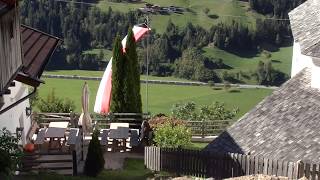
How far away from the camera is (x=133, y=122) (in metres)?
22.4

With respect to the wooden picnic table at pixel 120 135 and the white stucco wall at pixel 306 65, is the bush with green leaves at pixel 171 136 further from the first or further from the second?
the white stucco wall at pixel 306 65

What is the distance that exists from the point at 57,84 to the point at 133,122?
342 feet

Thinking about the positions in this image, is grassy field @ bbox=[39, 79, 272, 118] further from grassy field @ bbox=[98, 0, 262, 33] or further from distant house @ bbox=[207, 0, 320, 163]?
distant house @ bbox=[207, 0, 320, 163]

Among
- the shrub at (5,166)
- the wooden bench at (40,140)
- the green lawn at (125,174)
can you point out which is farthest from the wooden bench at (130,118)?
the shrub at (5,166)

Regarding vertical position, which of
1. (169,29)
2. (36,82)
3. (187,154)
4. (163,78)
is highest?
(36,82)

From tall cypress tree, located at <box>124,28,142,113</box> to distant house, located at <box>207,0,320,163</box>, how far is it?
20.8 ft

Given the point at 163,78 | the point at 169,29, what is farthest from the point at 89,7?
the point at 163,78

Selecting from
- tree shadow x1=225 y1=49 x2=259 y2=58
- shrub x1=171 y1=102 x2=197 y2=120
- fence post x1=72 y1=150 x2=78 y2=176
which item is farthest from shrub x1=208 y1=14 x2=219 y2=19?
fence post x1=72 y1=150 x2=78 y2=176

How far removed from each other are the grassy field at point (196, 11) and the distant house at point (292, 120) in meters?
146

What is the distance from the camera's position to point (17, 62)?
14.0m

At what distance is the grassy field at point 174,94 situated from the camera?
109938 millimetres

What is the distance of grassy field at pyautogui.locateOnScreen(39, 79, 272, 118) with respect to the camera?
109938 millimetres

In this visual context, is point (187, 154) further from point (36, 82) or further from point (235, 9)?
point (235, 9)

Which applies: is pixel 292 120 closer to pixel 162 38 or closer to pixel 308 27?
pixel 308 27
